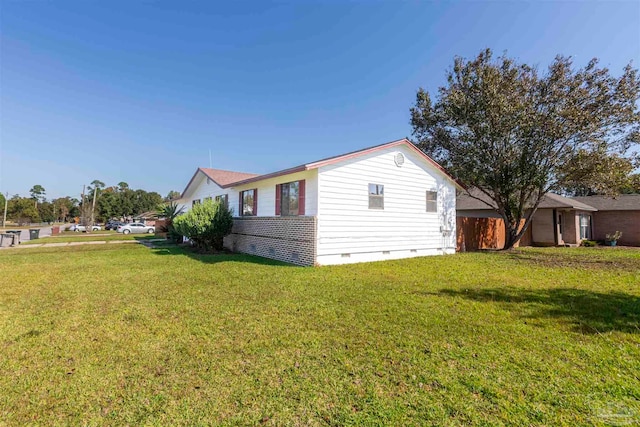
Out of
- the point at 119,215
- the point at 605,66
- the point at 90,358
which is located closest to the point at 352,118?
the point at 605,66

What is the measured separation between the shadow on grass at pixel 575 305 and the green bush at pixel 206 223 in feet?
32.5

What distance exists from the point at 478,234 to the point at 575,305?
1140 centimetres

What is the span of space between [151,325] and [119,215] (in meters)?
78.4

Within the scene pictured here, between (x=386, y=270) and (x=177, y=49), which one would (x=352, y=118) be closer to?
(x=177, y=49)

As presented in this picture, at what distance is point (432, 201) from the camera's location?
12883 millimetres

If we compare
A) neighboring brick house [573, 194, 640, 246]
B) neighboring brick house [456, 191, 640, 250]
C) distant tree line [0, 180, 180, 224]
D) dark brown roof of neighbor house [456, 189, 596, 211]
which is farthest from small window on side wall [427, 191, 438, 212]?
distant tree line [0, 180, 180, 224]

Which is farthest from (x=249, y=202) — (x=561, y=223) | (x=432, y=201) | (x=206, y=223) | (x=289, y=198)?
(x=561, y=223)

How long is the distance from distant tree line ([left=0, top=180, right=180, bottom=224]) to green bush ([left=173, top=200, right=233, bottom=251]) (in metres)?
51.9

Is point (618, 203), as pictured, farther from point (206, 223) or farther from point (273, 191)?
point (206, 223)

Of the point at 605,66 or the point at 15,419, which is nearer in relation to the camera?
the point at 15,419

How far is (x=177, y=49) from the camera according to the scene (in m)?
13.9

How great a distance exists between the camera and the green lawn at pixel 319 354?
2391 millimetres

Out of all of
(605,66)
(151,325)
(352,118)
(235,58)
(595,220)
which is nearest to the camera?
(151,325)

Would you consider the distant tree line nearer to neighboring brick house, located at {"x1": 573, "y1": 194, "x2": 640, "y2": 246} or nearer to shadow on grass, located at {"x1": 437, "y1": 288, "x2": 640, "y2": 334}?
shadow on grass, located at {"x1": 437, "y1": 288, "x2": 640, "y2": 334}
